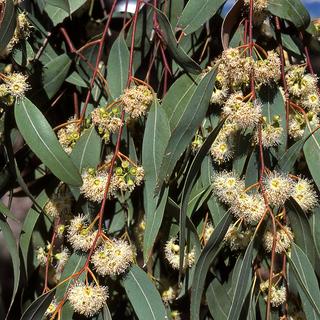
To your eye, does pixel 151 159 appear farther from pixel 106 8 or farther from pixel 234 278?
pixel 106 8

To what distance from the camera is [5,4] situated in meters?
1.15

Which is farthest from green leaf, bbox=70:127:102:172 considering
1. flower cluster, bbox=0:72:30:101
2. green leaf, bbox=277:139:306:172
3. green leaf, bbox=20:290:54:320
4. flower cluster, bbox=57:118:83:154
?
green leaf, bbox=277:139:306:172

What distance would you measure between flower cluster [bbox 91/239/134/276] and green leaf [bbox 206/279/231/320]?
0.20 m

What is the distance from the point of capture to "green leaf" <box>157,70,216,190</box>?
1.12m

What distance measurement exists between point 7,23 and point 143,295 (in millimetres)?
557

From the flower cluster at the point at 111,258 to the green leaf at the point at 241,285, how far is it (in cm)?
20

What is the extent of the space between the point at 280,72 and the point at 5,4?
518 millimetres

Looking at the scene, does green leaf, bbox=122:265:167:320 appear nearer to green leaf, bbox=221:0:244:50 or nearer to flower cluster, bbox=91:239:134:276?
flower cluster, bbox=91:239:134:276

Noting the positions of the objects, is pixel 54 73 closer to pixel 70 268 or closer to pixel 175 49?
pixel 175 49

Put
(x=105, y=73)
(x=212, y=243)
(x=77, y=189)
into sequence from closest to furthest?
(x=212, y=243), (x=77, y=189), (x=105, y=73)

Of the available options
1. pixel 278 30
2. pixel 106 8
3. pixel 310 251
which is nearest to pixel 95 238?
pixel 310 251

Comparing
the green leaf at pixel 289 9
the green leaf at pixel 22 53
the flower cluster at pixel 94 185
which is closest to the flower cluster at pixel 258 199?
the flower cluster at pixel 94 185

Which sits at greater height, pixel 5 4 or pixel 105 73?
pixel 5 4

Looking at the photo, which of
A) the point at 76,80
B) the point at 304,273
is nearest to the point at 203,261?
the point at 304,273
